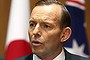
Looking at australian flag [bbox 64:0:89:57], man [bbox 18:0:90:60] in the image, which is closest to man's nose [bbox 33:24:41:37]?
man [bbox 18:0:90:60]

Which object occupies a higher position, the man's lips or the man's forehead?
the man's forehead

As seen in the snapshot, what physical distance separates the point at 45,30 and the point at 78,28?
39.6 inches

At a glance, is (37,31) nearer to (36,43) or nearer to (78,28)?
(36,43)

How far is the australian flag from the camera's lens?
5.44 ft

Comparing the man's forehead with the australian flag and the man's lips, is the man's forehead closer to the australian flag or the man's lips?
the man's lips

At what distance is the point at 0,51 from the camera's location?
1.83m

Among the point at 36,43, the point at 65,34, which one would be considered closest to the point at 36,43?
the point at 36,43

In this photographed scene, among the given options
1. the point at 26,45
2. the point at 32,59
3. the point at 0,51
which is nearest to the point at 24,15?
the point at 26,45

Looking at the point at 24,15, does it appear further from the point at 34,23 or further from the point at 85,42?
the point at 34,23

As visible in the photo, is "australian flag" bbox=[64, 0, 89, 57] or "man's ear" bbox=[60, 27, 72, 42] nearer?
"man's ear" bbox=[60, 27, 72, 42]

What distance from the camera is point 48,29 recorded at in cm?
71

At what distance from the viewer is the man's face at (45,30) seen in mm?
693

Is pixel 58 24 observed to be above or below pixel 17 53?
above

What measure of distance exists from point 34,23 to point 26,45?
850 millimetres
